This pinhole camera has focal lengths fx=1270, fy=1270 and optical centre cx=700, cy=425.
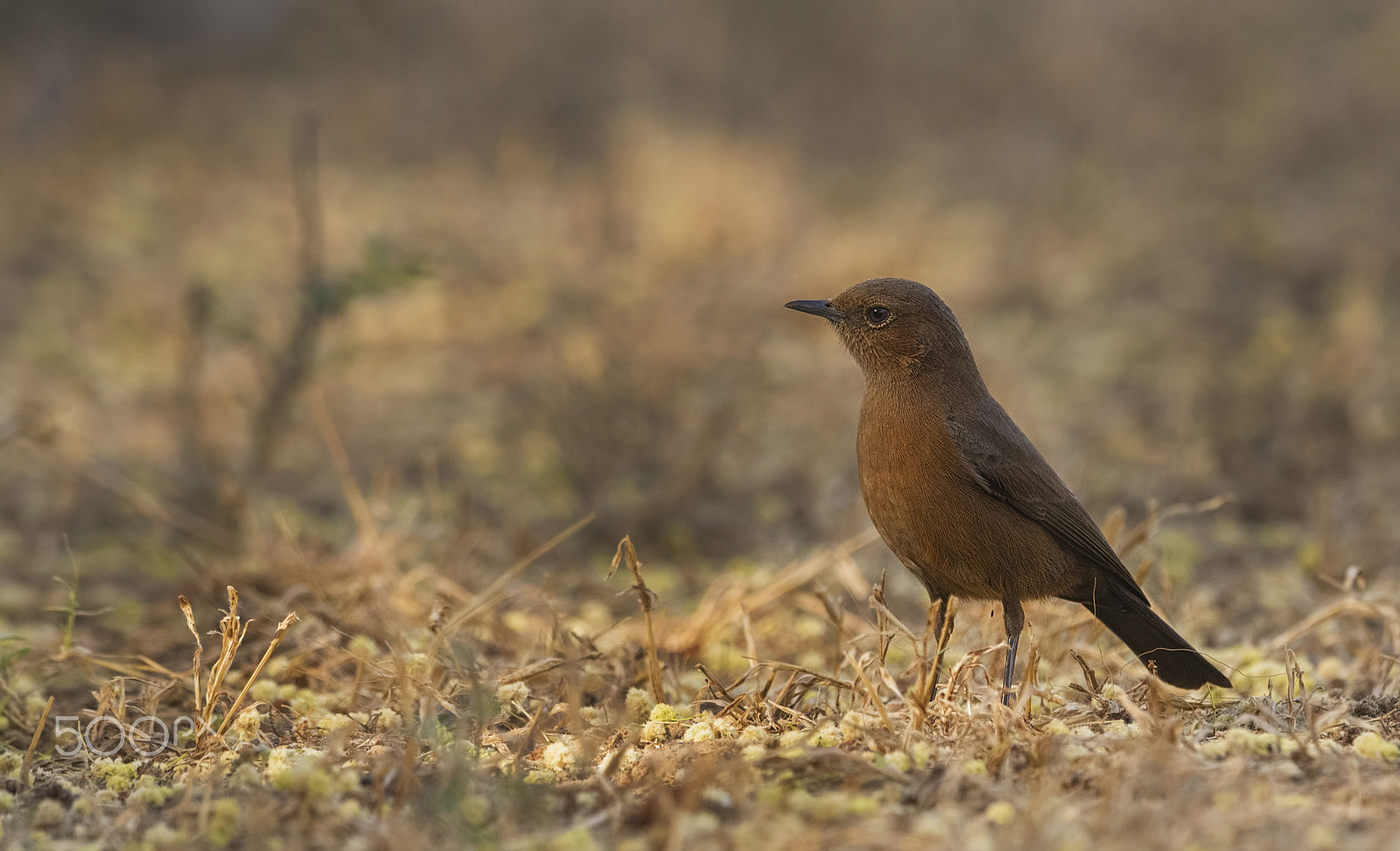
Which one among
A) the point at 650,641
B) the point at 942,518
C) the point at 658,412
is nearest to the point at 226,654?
the point at 650,641

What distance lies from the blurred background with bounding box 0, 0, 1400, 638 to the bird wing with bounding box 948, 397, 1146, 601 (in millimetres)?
1127

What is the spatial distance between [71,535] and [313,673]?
8.48 ft

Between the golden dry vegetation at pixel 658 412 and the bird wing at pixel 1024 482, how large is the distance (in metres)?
0.40

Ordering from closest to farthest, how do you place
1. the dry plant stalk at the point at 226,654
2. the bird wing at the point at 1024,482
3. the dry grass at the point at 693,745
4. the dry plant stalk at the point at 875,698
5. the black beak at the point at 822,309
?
the dry grass at the point at 693,745
the dry plant stalk at the point at 875,698
the dry plant stalk at the point at 226,654
the bird wing at the point at 1024,482
the black beak at the point at 822,309

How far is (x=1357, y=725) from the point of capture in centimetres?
344

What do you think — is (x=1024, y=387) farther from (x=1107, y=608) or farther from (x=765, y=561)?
(x=1107, y=608)

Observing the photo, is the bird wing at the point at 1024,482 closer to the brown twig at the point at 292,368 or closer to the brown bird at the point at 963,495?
the brown bird at the point at 963,495

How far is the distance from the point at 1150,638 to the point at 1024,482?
690 mm

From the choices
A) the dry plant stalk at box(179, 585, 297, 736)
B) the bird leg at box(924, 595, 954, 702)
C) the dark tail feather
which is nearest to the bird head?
the bird leg at box(924, 595, 954, 702)

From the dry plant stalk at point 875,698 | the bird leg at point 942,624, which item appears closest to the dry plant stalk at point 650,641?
the dry plant stalk at point 875,698

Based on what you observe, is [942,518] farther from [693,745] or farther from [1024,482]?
[693,745]

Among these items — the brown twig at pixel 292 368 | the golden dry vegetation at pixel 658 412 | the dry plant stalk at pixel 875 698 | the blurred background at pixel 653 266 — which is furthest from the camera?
the blurred background at pixel 653 266

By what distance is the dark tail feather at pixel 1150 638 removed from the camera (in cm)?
381

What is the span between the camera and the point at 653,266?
27.9ft
